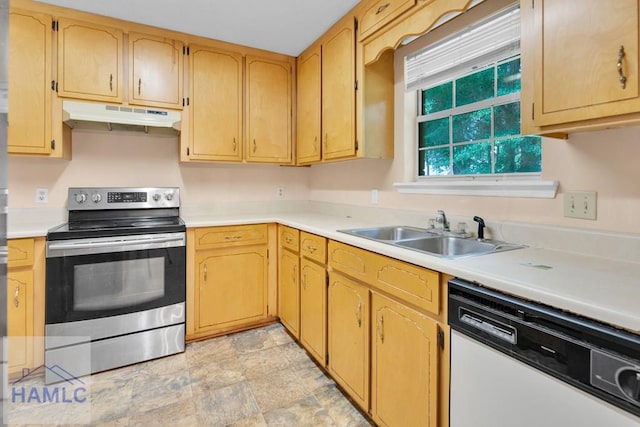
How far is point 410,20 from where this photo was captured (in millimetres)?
1756

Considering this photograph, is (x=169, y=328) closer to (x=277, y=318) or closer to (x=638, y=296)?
(x=277, y=318)

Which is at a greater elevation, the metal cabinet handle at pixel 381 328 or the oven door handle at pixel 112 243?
the oven door handle at pixel 112 243

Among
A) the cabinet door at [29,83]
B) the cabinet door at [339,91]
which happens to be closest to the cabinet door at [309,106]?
the cabinet door at [339,91]

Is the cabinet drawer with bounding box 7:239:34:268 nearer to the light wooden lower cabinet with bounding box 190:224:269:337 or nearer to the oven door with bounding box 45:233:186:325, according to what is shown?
the oven door with bounding box 45:233:186:325

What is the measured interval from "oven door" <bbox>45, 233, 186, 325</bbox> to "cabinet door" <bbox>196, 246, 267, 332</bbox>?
0.17 metres

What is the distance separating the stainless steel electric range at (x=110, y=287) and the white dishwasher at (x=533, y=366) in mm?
1934

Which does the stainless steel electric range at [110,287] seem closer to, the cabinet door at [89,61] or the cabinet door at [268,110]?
the cabinet door at [89,61]

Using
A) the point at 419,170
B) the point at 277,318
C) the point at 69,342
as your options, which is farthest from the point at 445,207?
the point at 69,342

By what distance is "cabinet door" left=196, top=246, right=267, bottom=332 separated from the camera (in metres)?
2.50

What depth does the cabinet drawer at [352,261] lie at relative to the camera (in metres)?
1.58

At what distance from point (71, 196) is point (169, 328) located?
123 centimetres

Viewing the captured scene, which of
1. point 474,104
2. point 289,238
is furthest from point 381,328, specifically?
point 474,104

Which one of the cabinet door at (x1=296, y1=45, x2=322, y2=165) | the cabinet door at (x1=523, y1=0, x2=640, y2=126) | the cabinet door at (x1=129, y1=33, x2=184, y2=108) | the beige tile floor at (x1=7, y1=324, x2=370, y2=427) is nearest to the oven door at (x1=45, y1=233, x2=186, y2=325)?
the beige tile floor at (x1=7, y1=324, x2=370, y2=427)

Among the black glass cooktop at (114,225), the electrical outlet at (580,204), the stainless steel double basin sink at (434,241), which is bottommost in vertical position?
the stainless steel double basin sink at (434,241)
